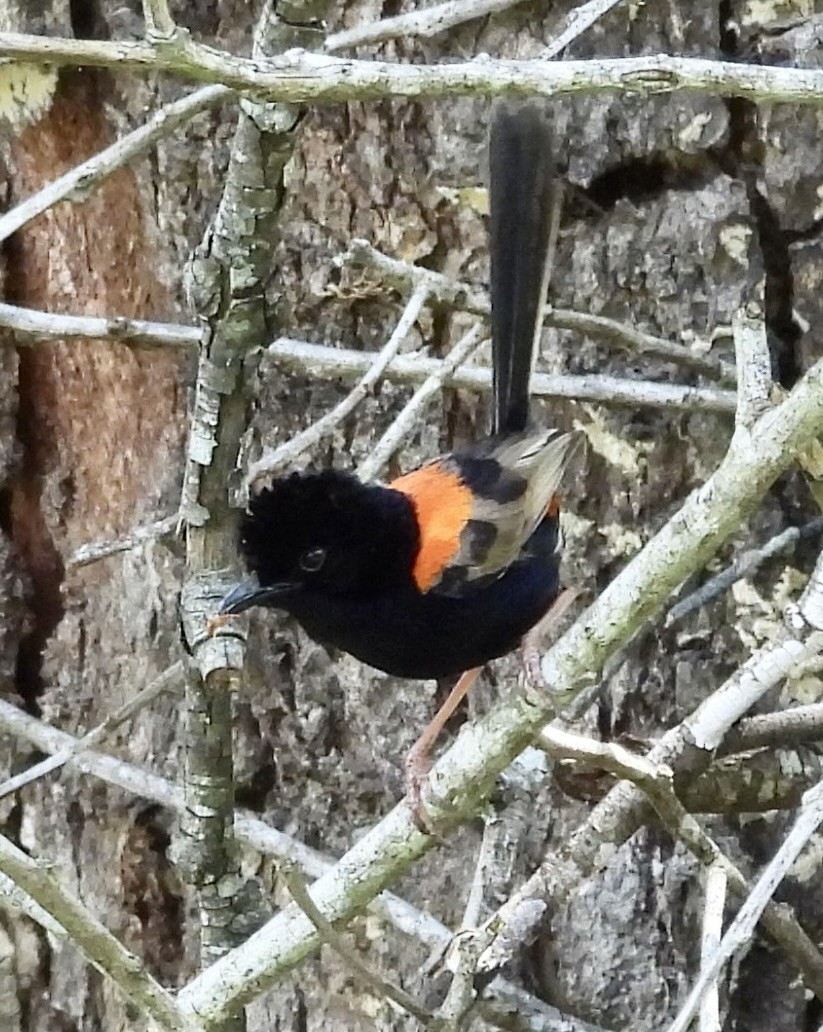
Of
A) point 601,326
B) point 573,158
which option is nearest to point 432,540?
point 601,326

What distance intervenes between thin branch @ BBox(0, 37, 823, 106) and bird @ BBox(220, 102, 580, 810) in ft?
2.46

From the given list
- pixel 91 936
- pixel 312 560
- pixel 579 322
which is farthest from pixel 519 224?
pixel 91 936

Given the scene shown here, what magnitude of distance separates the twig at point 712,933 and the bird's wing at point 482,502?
0.72 m

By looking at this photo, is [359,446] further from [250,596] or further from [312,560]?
[250,596]

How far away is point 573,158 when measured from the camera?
7.13 ft

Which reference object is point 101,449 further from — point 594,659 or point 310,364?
point 594,659

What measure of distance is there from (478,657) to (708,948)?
0.71 m

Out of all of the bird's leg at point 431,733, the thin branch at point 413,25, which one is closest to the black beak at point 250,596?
the bird's leg at point 431,733

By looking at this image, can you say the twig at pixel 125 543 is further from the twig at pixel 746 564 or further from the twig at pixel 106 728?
the twig at pixel 746 564

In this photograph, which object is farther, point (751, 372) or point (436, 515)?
point (436, 515)

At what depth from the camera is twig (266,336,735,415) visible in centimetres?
207

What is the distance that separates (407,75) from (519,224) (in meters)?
0.87

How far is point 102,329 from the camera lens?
6.84ft

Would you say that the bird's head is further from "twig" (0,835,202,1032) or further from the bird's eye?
"twig" (0,835,202,1032)
